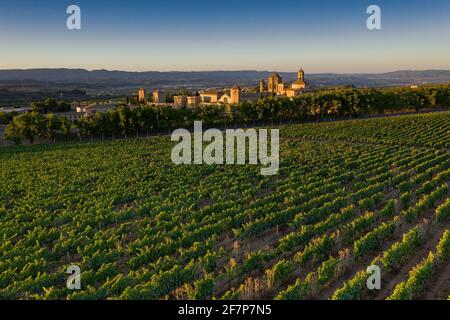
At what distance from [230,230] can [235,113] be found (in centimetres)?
5475

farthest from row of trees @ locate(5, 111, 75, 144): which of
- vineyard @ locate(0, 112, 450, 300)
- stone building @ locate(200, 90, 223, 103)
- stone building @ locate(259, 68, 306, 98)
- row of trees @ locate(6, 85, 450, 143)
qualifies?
stone building @ locate(259, 68, 306, 98)

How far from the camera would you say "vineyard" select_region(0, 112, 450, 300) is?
1373cm

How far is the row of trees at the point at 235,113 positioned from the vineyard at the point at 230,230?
2570 centimetres

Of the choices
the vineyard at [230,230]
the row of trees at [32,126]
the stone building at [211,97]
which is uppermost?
the stone building at [211,97]

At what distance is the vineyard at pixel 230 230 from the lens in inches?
540

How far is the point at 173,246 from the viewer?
17000 millimetres

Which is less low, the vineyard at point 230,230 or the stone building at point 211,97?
the stone building at point 211,97

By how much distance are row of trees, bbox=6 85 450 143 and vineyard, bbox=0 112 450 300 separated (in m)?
25.7

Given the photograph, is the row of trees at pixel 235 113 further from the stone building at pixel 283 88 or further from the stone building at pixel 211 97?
the stone building at pixel 211 97

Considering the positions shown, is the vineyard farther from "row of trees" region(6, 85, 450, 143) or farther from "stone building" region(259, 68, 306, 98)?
"stone building" region(259, 68, 306, 98)

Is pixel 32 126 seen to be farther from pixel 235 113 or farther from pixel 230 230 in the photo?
pixel 230 230

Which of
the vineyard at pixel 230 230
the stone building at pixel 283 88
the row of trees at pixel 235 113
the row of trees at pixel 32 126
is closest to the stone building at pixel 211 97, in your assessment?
the stone building at pixel 283 88

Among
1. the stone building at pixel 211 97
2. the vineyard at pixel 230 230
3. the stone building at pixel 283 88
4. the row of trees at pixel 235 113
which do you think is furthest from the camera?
the stone building at pixel 283 88

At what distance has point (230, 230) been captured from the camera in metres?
19.5
